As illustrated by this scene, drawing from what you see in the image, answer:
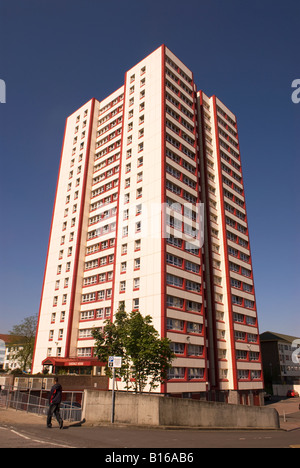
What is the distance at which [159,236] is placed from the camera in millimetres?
40250

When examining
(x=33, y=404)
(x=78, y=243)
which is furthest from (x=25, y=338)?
(x=33, y=404)

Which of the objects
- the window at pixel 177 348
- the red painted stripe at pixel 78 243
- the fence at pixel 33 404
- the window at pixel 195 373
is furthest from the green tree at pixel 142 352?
the red painted stripe at pixel 78 243

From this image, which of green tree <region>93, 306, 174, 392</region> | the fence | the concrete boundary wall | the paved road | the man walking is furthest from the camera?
green tree <region>93, 306, 174, 392</region>

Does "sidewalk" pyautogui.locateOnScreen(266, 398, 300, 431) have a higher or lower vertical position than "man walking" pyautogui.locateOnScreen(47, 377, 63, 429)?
lower

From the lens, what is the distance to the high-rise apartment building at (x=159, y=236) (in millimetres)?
40781

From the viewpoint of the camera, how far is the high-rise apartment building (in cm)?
4078

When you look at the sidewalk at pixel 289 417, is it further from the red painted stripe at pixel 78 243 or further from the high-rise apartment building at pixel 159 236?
the red painted stripe at pixel 78 243

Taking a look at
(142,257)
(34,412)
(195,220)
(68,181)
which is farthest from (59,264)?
(34,412)

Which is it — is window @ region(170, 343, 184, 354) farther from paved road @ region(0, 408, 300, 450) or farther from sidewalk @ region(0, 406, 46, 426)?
paved road @ region(0, 408, 300, 450)

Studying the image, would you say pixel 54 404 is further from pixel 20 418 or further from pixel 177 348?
pixel 177 348

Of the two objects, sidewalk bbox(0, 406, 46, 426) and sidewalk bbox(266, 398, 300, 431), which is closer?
sidewalk bbox(0, 406, 46, 426)

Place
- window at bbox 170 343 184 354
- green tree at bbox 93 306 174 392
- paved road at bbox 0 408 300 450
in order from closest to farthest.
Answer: paved road at bbox 0 408 300 450 < green tree at bbox 93 306 174 392 < window at bbox 170 343 184 354

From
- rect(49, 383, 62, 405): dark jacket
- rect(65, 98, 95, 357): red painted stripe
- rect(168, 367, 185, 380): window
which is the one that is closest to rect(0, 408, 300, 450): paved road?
rect(49, 383, 62, 405): dark jacket

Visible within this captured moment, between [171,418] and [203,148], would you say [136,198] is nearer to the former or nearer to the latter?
[203,148]
